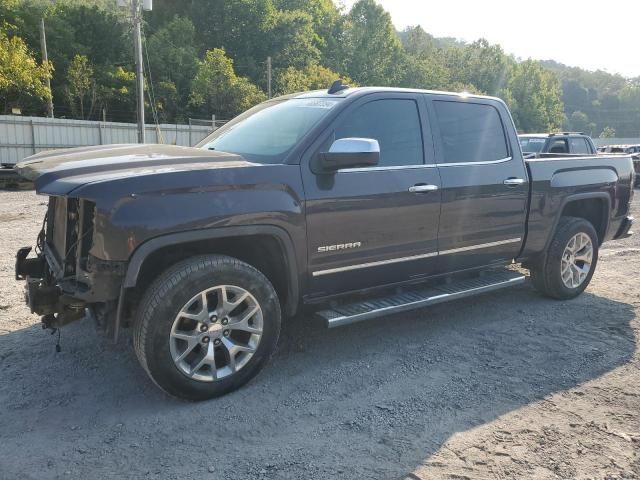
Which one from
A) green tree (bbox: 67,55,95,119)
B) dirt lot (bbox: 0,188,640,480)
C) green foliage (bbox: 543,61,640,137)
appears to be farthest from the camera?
green foliage (bbox: 543,61,640,137)

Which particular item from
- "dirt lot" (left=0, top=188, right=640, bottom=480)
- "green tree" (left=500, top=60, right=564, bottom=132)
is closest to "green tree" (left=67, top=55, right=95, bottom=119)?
"dirt lot" (left=0, top=188, right=640, bottom=480)

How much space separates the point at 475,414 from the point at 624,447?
81 centimetres

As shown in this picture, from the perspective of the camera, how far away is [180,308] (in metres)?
3.30

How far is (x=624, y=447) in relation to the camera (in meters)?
3.08

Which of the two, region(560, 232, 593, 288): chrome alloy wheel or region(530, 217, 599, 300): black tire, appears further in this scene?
region(560, 232, 593, 288): chrome alloy wheel

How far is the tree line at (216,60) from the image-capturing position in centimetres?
3616

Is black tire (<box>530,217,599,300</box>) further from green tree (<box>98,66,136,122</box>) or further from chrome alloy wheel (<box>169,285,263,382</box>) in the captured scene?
green tree (<box>98,66,136,122</box>)

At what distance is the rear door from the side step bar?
0.17 meters

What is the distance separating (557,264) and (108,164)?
4.29 meters

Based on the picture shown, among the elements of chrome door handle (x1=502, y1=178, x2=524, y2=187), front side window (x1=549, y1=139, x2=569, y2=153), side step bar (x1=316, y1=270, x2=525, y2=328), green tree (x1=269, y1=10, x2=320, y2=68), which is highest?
green tree (x1=269, y1=10, x2=320, y2=68)

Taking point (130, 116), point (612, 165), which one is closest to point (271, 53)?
point (130, 116)

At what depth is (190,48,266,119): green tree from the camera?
1423 inches

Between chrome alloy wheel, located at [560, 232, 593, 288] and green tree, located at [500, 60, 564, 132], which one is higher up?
green tree, located at [500, 60, 564, 132]

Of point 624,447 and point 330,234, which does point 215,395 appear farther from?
point 624,447
